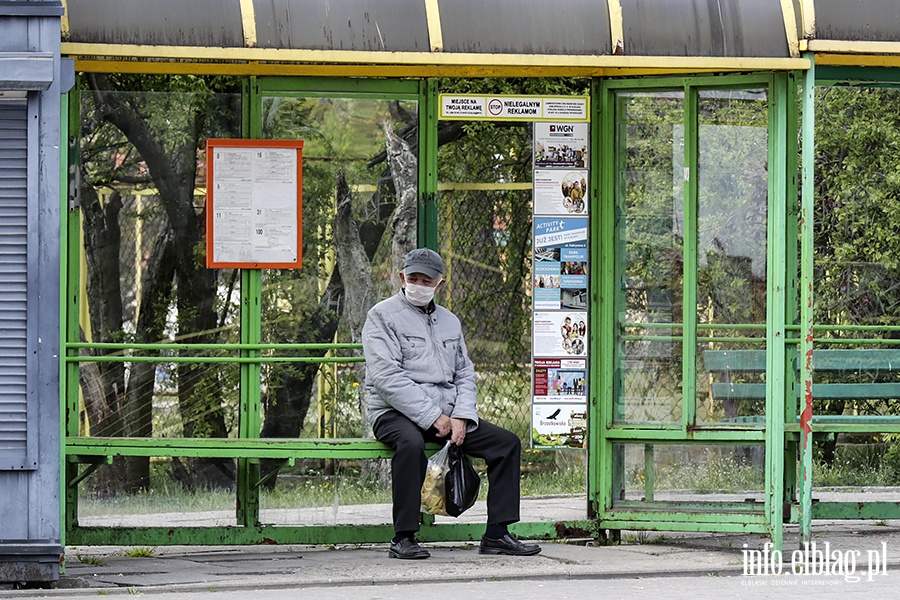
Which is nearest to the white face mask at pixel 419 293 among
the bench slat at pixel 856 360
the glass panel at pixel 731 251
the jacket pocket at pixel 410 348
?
the jacket pocket at pixel 410 348

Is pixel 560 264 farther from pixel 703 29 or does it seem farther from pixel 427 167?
pixel 703 29

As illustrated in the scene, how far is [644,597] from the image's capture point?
24.0ft

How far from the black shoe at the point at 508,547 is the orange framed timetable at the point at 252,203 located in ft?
6.18

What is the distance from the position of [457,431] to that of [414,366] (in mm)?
423

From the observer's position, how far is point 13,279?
7551 millimetres

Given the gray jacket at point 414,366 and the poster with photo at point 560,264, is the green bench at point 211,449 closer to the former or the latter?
the gray jacket at point 414,366

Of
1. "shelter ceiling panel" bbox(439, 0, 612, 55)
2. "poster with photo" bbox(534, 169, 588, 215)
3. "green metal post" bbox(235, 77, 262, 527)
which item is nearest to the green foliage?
"poster with photo" bbox(534, 169, 588, 215)

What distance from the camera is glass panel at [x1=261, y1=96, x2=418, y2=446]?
9.05m

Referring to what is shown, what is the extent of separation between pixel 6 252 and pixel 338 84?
7.56 feet

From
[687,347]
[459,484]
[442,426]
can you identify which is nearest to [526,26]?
[687,347]

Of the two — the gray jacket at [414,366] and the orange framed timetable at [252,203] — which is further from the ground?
the orange framed timetable at [252,203]

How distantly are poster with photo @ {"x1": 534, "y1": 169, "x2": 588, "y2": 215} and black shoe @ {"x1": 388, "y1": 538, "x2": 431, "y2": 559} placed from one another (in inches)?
78.7

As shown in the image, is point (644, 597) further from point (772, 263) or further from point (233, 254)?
point (233, 254)

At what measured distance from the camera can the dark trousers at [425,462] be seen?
27.8 ft
